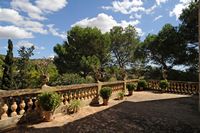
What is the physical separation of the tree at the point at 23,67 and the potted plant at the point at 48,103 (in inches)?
357

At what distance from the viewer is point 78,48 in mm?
32875

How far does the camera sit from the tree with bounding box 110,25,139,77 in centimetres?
4022

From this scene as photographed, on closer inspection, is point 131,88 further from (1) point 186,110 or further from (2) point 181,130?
(2) point 181,130

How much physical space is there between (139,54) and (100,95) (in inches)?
757

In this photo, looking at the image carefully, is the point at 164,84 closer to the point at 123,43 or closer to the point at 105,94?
the point at 105,94

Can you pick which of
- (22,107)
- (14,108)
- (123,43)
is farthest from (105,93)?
(123,43)

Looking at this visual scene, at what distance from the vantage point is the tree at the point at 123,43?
40.2 metres

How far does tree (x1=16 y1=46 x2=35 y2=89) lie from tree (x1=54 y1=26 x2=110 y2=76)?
12619 mm

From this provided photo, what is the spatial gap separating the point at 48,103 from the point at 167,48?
20.3 meters

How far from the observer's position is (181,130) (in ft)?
25.7

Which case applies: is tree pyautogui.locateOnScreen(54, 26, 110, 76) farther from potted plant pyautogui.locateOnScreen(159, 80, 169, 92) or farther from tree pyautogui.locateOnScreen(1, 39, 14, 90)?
tree pyautogui.locateOnScreen(1, 39, 14, 90)

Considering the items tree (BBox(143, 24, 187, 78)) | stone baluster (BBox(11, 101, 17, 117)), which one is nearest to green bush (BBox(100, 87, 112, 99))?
stone baluster (BBox(11, 101, 17, 117))

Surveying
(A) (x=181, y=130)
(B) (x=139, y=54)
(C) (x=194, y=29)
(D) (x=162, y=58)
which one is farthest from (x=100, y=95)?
(B) (x=139, y=54)

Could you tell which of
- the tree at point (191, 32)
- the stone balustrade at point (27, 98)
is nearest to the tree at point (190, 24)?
the tree at point (191, 32)
